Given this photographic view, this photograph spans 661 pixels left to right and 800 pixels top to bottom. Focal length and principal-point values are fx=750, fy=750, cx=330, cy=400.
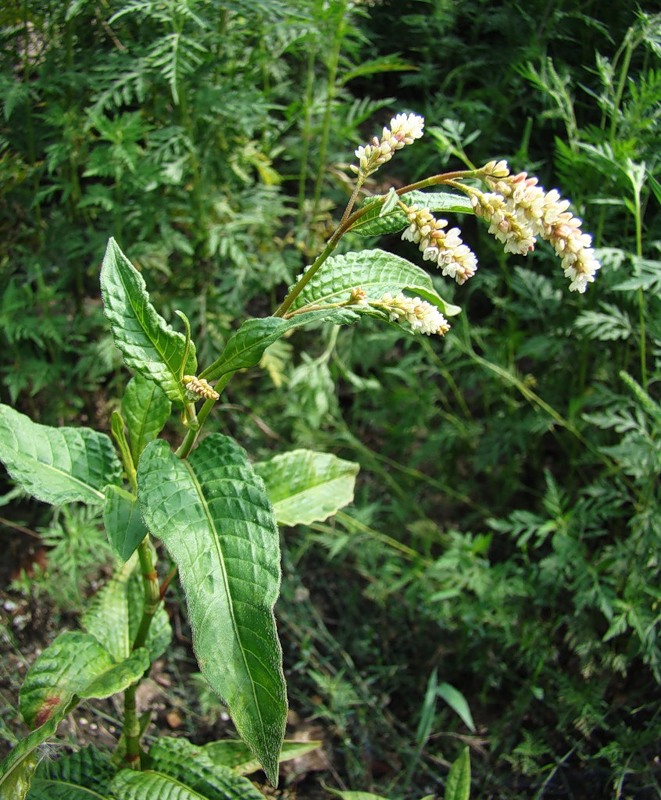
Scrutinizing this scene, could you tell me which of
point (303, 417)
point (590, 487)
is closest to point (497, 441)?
point (590, 487)

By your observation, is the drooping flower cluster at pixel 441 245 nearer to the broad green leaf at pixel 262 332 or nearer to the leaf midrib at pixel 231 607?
the broad green leaf at pixel 262 332

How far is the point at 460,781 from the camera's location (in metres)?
1.73

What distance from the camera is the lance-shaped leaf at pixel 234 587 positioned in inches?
48.6

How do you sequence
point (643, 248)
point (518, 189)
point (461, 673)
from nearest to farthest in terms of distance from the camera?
1. point (518, 189)
2. point (643, 248)
3. point (461, 673)

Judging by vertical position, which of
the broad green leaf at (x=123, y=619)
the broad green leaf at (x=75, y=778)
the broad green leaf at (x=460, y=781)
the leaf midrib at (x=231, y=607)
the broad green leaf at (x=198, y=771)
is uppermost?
the leaf midrib at (x=231, y=607)

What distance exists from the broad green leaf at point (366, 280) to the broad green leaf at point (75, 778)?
3.52ft

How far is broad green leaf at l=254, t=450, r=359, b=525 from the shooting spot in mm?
1748

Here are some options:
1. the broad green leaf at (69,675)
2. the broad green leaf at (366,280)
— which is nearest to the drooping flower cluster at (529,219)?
the broad green leaf at (366,280)

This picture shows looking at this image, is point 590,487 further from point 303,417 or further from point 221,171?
point 221,171

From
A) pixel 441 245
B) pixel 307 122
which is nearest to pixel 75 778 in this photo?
pixel 441 245

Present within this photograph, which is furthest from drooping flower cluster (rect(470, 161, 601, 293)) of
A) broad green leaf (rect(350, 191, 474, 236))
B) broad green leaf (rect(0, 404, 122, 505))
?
broad green leaf (rect(0, 404, 122, 505))

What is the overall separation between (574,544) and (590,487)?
0.56ft

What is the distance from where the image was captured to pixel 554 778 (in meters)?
2.07

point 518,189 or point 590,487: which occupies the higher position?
point 518,189
